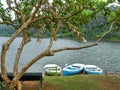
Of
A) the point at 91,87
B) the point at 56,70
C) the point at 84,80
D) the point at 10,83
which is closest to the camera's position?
the point at 10,83

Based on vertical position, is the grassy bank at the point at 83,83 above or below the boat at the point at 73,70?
above

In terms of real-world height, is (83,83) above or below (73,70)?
above

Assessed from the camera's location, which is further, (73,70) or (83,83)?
(73,70)

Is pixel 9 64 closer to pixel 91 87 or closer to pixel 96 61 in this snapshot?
pixel 96 61

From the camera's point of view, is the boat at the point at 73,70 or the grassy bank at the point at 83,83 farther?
the boat at the point at 73,70

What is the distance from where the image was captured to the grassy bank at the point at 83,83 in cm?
2390

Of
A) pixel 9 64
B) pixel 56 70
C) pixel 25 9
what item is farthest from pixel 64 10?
Result: pixel 9 64

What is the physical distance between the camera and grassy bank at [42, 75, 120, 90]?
2390 centimetres

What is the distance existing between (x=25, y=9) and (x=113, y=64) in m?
53.9

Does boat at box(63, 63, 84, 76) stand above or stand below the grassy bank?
below

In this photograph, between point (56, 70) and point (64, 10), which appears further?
point (56, 70)

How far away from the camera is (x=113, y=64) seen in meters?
70.0

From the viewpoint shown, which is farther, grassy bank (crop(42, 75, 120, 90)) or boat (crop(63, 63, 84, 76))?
boat (crop(63, 63, 84, 76))

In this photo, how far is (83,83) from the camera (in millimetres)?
25156
